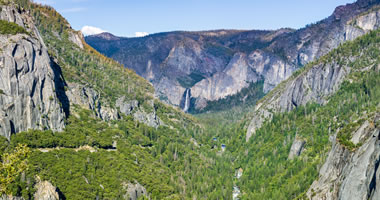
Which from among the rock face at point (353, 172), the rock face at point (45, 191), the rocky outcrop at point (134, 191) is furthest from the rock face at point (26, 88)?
the rock face at point (353, 172)

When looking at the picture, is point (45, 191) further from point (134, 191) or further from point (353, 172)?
point (353, 172)

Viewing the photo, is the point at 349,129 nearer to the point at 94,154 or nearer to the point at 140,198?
the point at 140,198

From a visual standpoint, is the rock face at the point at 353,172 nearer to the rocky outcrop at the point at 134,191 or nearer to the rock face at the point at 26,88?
the rocky outcrop at the point at 134,191

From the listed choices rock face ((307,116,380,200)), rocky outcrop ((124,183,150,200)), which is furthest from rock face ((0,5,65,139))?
rock face ((307,116,380,200))

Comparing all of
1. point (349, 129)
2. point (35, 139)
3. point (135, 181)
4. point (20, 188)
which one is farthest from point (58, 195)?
point (349, 129)

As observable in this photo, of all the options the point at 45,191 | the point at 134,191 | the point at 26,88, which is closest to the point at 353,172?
the point at 134,191

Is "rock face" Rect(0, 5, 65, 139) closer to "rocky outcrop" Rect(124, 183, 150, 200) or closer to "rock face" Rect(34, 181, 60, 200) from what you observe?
"rock face" Rect(34, 181, 60, 200)
